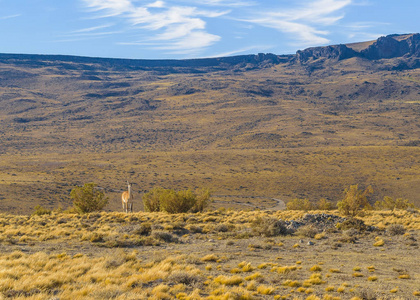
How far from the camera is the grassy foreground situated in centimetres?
938

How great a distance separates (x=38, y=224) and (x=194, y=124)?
132698mm

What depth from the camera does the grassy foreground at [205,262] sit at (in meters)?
9.38

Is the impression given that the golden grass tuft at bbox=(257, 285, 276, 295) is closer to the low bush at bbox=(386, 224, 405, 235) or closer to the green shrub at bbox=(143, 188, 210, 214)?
the low bush at bbox=(386, 224, 405, 235)

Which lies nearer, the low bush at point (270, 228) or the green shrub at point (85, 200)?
the low bush at point (270, 228)

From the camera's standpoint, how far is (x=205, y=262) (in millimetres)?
12883

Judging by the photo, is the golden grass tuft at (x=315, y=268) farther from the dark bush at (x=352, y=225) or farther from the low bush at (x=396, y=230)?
the low bush at (x=396, y=230)

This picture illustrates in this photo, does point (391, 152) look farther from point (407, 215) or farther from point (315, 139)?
point (407, 215)

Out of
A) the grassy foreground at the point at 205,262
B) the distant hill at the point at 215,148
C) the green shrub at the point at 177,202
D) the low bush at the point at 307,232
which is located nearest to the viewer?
the grassy foreground at the point at 205,262

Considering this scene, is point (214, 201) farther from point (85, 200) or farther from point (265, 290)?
point (265, 290)

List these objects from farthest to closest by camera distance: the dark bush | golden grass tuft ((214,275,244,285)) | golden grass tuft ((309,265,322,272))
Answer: the dark bush
golden grass tuft ((309,265,322,272))
golden grass tuft ((214,275,244,285))

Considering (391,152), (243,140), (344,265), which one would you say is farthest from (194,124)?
(344,265)

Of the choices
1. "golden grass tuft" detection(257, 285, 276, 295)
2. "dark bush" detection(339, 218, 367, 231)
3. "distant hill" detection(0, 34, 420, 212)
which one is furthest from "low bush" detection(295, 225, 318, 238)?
"distant hill" detection(0, 34, 420, 212)

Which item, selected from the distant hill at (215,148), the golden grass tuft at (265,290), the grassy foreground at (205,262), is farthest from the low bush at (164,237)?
the distant hill at (215,148)

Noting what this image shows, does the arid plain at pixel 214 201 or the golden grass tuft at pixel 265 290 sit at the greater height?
the golden grass tuft at pixel 265 290
